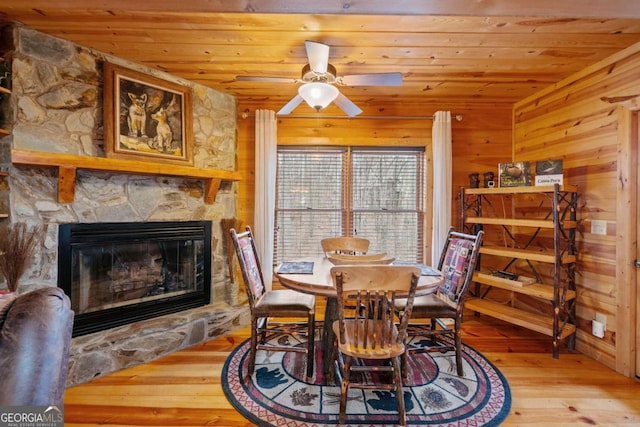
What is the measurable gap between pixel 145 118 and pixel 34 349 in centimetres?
213

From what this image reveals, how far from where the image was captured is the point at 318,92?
6.57ft

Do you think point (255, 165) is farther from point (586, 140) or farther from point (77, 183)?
point (586, 140)

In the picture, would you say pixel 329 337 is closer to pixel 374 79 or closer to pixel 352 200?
pixel 352 200

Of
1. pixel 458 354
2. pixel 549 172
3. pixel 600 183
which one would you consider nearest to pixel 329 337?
pixel 458 354

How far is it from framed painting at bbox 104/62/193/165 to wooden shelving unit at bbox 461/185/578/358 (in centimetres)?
286

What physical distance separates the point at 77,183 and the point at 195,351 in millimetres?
1635

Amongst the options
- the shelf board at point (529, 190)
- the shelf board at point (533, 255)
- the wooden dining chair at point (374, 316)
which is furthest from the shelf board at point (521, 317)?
the wooden dining chair at point (374, 316)

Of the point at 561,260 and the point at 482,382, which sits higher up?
the point at 561,260

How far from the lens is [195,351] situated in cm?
259

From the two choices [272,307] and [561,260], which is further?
[561,260]

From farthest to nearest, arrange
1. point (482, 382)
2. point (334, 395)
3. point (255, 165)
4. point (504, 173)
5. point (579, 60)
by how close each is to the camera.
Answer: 1. point (255, 165)
2. point (504, 173)
3. point (579, 60)
4. point (482, 382)
5. point (334, 395)

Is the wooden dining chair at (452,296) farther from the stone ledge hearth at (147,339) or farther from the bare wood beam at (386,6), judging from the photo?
the stone ledge hearth at (147,339)

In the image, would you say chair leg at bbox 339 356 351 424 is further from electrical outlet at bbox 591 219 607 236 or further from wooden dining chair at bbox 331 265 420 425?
electrical outlet at bbox 591 219 607 236

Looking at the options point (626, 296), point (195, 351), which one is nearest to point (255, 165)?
point (195, 351)
